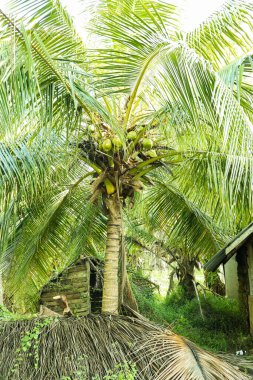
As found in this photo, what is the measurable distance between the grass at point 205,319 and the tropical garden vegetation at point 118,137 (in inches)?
112

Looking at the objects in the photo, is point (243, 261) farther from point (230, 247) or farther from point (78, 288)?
point (78, 288)

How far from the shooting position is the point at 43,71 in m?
5.83

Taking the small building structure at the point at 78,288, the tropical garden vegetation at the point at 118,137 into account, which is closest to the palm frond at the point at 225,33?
the tropical garden vegetation at the point at 118,137

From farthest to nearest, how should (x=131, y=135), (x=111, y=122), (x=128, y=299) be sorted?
(x=128, y=299)
(x=131, y=135)
(x=111, y=122)

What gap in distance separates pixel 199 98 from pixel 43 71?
189 cm

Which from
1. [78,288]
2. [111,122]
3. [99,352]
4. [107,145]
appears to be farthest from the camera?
[78,288]

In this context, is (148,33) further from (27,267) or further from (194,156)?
(27,267)

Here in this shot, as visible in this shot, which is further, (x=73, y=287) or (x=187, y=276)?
(x=187, y=276)

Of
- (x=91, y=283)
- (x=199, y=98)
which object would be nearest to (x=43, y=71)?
(x=199, y=98)

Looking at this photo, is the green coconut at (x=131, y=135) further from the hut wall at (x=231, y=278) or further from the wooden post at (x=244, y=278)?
the hut wall at (x=231, y=278)

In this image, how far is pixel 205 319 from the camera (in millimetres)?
13320

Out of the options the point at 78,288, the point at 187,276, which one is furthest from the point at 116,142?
the point at 187,276

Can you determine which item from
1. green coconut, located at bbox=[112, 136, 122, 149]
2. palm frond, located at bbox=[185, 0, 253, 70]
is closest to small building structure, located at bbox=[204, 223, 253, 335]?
green coconut, located at bbox=[112, 136, 122, 149]

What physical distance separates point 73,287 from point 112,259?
376 cm
